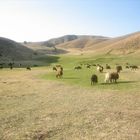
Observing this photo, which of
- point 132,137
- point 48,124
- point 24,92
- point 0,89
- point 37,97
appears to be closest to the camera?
point 132,137

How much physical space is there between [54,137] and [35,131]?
4.63 ft

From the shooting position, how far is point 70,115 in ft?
72.5

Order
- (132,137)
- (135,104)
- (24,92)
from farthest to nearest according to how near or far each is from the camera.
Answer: (24,92) < (135,104) < (132,137)

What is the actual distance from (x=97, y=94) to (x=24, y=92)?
7.58 m

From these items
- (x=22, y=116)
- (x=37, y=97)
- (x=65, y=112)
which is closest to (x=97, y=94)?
(x=37, y=97)

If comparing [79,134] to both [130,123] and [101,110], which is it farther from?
[101,110]

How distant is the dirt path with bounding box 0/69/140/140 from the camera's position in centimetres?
1799

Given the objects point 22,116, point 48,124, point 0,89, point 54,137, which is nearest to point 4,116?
point 22,116

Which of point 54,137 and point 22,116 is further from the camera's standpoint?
point 22,116

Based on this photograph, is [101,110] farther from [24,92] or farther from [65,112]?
[24,92]

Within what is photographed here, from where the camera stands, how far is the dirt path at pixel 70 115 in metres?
18.0

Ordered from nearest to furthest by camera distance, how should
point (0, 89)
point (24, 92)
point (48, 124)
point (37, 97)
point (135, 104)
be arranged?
point (48, 124) < point (135, 104) < point (37, 97) < point (24, 92) < point (0, 89)

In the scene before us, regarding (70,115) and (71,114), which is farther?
(71,114)

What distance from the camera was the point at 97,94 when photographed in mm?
30469
